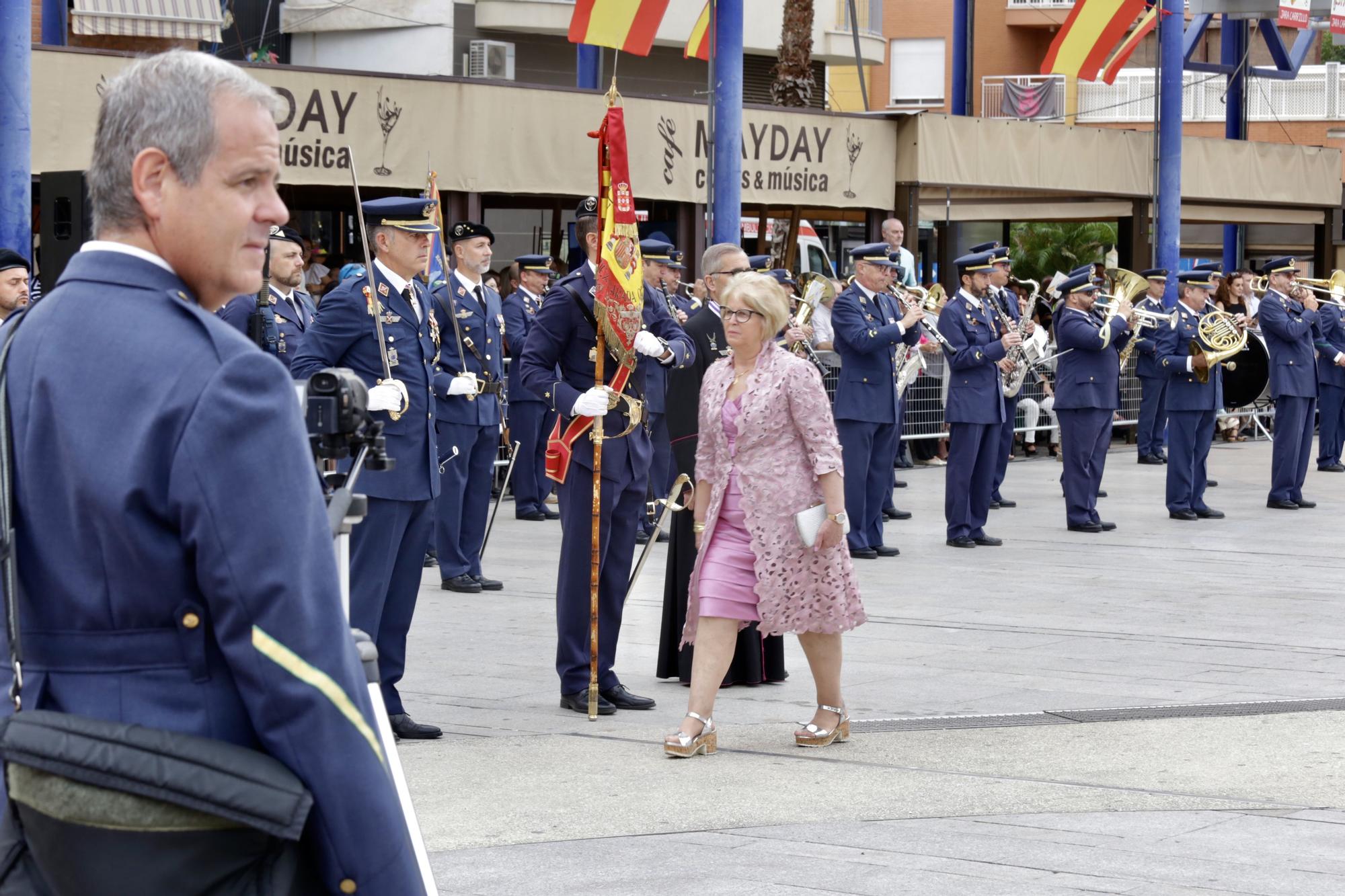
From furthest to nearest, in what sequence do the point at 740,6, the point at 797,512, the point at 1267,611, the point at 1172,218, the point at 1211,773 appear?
the point at 1172,218 → the point at 740,6 → the point at 1267,611 → the point at 797,512 → the point at 1211,773

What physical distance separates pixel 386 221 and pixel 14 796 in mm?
5159

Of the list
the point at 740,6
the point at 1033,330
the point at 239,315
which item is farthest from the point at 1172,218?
the point at 239,315

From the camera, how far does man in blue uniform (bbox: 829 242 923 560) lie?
43.1 feet

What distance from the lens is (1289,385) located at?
53.9 ft

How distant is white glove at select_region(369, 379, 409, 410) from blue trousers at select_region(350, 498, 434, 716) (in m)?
0.36

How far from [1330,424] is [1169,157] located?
172 inches

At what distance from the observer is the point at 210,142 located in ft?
7.66

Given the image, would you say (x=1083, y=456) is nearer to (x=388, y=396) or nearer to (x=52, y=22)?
(x=388, y=396)

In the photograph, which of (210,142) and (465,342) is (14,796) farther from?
(465,342)

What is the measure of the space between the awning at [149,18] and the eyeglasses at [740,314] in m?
15.0

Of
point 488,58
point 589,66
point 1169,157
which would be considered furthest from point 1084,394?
point 488,58

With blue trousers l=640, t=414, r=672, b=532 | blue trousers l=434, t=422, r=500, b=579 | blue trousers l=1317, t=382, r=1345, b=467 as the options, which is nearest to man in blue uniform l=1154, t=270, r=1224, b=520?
blue trousers l=640, t=414, r=672, b=532

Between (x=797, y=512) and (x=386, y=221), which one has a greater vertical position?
(x=386, y=221)

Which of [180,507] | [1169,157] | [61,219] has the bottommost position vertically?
[180,507]
